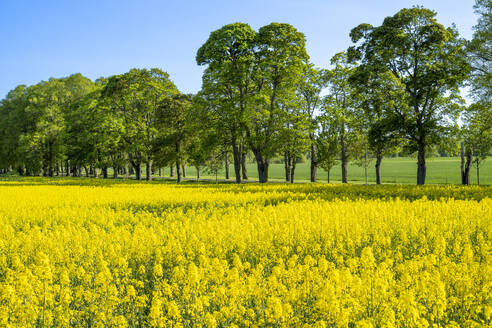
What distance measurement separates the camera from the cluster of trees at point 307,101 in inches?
850

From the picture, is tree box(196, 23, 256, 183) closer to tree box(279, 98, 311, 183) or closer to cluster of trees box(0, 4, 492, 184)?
cluster of trees box(0, 4, 492, 184)

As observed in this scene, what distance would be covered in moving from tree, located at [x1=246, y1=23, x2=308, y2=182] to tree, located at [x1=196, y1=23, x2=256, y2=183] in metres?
1.03

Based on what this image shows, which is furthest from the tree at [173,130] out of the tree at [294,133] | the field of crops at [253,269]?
the field of crops at [253,269]

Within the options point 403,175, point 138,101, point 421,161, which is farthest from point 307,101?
point 403,175

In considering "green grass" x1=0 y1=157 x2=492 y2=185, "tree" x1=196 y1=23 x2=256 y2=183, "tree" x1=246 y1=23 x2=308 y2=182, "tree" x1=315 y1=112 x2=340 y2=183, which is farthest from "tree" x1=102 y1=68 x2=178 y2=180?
"tree" x1=315 y1=112 x2=340 y2=183

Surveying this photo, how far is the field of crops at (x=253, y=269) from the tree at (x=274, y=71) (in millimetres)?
13050

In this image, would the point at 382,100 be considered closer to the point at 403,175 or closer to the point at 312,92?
the point at 312,92

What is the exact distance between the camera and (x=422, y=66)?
21.6m

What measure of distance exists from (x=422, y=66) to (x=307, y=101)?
13075 millimetres

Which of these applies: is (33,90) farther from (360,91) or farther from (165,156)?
(360,91)

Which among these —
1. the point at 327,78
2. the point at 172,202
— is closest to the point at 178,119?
the point at 327,78

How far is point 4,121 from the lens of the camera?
5556 cm

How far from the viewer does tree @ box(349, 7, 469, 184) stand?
20734 millimetres

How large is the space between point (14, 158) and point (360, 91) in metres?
58.0
